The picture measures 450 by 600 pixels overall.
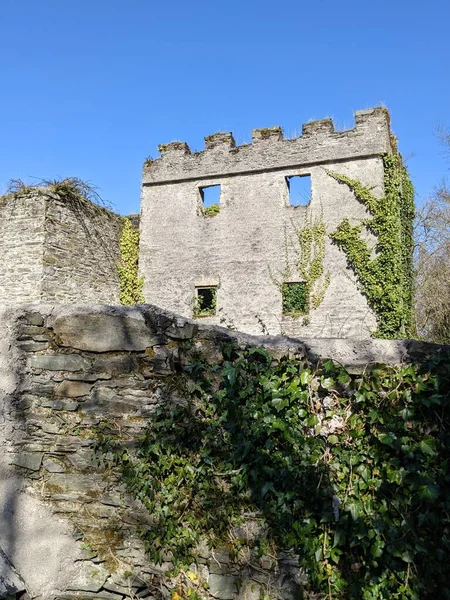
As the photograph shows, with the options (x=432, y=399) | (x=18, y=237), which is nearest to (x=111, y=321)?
(x=432, y=399)

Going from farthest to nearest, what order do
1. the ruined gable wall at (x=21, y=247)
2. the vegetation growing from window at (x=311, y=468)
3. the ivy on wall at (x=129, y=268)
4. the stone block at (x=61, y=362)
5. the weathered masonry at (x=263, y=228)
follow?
the ivy on wall at (x=129, y=268) < the weathered masonry at (x=263, y=228) < the ruined gable wall at (x=21, y=247) < the stone block at (x=61, y=362) < the vegetation growing from window at (x=311, y=468)

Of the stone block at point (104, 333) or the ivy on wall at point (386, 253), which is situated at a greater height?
the ivy on wall at point (386, 253)

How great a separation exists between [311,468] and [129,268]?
13390mm

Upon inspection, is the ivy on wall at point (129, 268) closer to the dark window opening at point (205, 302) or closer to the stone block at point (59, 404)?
the dark window opening at point (205, 302)

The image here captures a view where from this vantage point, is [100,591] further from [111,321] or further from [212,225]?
[212,225]

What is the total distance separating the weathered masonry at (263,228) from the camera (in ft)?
48.0

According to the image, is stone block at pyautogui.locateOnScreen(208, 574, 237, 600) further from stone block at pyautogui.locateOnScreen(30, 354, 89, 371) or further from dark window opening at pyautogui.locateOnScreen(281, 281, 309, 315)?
dark window opening at pyautogui.locateOnScreen(281, 281, 309, 315)

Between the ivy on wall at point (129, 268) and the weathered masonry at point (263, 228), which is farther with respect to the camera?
the ivy on wall at point (129, 268)

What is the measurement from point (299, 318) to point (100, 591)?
451 inches

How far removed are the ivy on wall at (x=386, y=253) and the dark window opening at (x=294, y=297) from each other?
1.58m

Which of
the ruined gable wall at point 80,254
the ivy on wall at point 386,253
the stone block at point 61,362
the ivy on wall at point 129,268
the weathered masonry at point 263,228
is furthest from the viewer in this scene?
the ivy on wall at point 129,268

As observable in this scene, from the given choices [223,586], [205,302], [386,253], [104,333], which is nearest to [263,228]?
[205,302]

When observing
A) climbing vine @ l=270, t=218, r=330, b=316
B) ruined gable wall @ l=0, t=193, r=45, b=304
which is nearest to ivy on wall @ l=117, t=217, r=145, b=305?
ruined gable wall @ l=0, t=193, r=45, b=304

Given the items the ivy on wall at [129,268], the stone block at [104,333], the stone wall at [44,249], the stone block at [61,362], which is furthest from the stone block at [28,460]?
the ivy on wall at [129,268]
